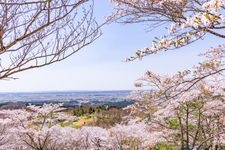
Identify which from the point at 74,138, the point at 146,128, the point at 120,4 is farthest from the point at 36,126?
the point at 120,4

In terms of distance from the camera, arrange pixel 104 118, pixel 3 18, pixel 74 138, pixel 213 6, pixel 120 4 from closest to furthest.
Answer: pixel 213 6
pixel 3 18
pixel 120 4
pixel 74 138
pixel 104 118

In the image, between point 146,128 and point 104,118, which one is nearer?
point 146,128

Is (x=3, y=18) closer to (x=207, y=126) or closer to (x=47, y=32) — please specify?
(x=47, y=32)

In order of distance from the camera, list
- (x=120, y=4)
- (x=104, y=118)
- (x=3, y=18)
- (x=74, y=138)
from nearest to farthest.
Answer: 1. (x=3, y=18)
2. (x=120, y=4)
3. (x=74, y=138)
4. (x=104, y=118)

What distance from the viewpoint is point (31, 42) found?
528 cm

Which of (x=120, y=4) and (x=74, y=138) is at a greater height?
(x=120, y=4)

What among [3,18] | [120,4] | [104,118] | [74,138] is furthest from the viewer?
[104,118]

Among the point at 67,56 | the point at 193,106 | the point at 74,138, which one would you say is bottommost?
the point at 74,138

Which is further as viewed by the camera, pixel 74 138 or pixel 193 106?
pixel 74 138

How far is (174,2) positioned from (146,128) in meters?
11.0

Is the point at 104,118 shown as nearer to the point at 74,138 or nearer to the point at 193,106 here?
the point at 74,138

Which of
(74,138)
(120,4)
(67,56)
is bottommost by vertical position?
(74,138)

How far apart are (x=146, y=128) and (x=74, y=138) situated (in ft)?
16.1

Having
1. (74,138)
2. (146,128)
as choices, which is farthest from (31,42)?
(74,138)
